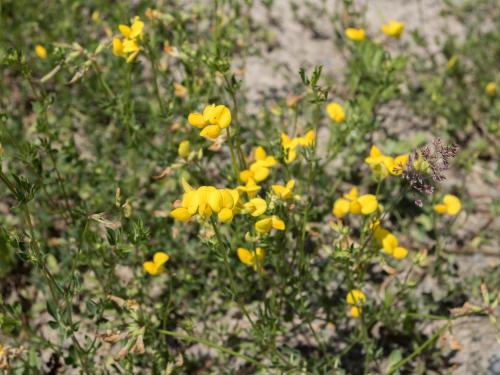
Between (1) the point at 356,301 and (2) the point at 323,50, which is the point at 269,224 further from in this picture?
(2) the point at 323,50

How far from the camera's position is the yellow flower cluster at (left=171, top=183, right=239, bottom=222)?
213cm

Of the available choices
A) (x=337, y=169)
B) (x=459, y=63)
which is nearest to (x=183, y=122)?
(x=337, y=169)

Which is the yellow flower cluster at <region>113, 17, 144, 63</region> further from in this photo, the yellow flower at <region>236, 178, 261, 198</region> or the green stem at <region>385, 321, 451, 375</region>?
the green stem at <region>385, 321, 451, 375</region>

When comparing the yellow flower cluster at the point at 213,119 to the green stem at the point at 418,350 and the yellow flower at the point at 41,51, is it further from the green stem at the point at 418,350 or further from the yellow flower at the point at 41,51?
the yellow flower at the point at 41,51

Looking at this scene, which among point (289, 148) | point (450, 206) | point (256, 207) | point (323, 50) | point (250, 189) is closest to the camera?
point (256, 207)

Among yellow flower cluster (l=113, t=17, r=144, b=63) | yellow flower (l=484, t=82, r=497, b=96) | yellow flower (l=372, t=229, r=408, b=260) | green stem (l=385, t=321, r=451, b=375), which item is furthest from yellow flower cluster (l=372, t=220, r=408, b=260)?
yellow flower (l=484, t=82, r=497, b=96)

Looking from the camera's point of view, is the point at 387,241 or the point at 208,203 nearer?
the point at 208,203

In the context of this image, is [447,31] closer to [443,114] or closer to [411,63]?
[411,63]

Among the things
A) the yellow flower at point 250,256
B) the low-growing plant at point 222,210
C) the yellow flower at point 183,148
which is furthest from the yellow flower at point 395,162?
the yellow flower at point 183,148

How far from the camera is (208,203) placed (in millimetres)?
2143

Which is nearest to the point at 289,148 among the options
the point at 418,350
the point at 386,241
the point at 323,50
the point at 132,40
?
the point at 386,241

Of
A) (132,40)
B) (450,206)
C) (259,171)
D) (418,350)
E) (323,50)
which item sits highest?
(132,40)

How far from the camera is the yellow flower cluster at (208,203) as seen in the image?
2.13 meters

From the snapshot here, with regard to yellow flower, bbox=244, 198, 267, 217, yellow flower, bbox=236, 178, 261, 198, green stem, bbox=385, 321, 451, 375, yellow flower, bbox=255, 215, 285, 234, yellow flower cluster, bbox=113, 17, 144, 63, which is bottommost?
green stem, bbox=385, 321, 451, 375
